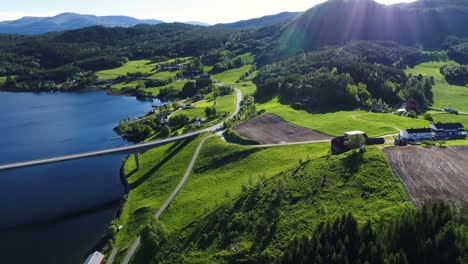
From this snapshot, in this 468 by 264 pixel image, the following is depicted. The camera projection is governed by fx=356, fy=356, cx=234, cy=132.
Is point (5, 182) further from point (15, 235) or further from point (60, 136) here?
point (60, 136)

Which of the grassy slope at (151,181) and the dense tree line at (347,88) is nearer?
the grassy slope at (151,181)

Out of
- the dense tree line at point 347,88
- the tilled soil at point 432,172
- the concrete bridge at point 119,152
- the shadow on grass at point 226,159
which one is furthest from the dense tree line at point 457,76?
the shadow on grass at point 226,159

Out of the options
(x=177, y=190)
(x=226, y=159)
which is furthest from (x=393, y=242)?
(x=226, y=159)

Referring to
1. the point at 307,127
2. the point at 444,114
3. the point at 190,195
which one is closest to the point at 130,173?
the point at 190,195

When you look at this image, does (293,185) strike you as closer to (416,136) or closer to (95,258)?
(416,136)

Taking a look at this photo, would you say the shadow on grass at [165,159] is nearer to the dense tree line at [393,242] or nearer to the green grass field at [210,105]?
the green grass field at [210,105]
